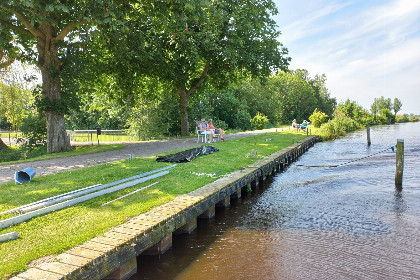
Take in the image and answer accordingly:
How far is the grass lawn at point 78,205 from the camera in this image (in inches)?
160

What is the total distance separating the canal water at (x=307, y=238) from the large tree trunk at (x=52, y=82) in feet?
32.3

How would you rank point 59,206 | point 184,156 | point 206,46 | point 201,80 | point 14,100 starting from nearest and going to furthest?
point 59,206 < point 184,156 < point 206,46 < point 14,100 < point 201,80

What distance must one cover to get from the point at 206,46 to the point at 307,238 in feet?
47.3

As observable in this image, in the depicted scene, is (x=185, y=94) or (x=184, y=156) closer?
(x=184, y=156)

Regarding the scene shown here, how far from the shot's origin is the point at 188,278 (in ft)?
15.4

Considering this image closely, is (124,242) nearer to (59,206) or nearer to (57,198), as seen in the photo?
(59,206)

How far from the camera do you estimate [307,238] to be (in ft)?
20.2

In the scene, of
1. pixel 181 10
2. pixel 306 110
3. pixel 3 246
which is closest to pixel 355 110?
pixel 306 110

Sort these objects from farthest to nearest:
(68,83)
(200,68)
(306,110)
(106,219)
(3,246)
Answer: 1. (306,110)
2. (200,68)
3. (68,83)
4. (106,219)
5. (3,246)

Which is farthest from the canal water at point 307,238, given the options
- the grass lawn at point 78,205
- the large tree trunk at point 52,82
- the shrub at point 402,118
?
the shrub at point 402,118

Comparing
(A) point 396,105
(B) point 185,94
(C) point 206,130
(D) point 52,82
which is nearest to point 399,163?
(C) point 206,130

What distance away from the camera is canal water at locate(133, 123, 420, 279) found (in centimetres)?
491

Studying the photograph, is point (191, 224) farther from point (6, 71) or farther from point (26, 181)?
point (6, 71)

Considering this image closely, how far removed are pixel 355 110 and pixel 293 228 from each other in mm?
47072
